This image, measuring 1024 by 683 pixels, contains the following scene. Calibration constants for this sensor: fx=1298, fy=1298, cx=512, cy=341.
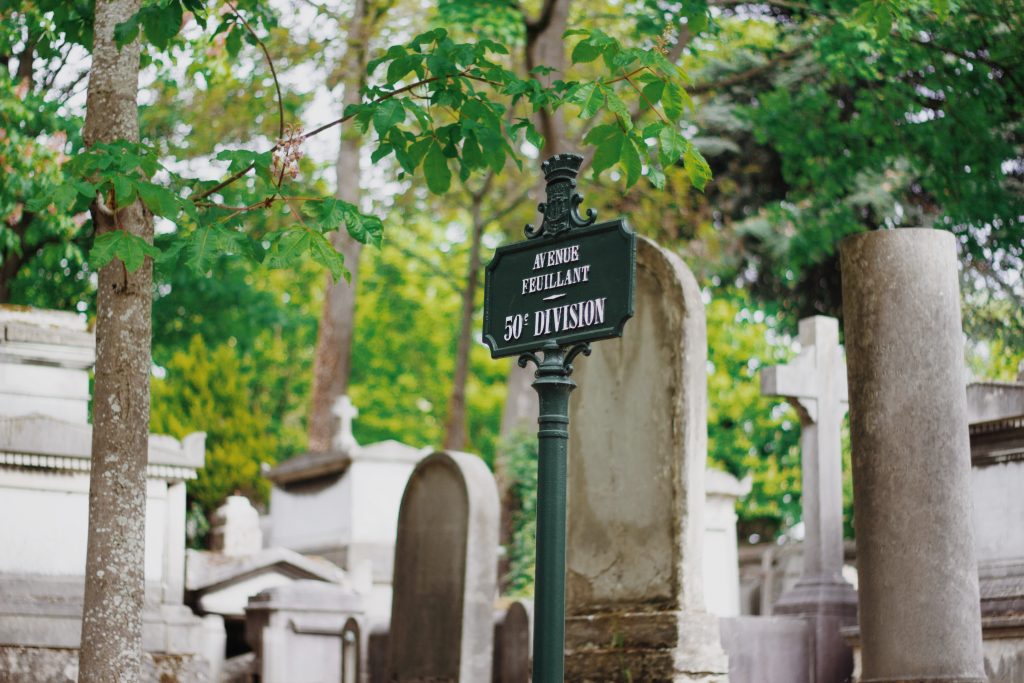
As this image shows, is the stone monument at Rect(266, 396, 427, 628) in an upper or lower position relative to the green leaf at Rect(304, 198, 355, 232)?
lower

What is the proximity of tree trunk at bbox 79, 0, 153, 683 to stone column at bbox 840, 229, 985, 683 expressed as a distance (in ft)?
12.1

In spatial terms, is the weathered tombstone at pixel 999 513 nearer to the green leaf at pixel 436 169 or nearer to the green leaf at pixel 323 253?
the green leaf at pixel 436 169

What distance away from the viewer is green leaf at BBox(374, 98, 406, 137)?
19.4 ft

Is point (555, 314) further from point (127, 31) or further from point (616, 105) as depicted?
point (127, 31)

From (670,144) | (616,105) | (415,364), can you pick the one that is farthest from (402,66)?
(415,364)

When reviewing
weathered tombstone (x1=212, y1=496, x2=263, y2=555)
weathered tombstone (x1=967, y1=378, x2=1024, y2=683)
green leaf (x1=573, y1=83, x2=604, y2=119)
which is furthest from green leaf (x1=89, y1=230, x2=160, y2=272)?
weathered tombstone (x1=212, y1=496, x2=263, y2=555)

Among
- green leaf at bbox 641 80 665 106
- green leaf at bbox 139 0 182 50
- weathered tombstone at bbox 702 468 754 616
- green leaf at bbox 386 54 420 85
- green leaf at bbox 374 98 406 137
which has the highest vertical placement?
green leaf at bbox 139 0 182 50

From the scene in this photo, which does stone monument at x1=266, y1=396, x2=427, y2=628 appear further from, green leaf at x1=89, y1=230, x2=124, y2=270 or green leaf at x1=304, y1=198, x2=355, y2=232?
green leaf at x1=89, y1=230, x2=124, y2=270

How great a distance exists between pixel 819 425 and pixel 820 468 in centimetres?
42

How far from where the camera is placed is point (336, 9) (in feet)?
58.5

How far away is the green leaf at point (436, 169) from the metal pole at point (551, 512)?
78.1 inches

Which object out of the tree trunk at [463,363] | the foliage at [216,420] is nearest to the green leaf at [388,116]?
the foliage at [216,420]

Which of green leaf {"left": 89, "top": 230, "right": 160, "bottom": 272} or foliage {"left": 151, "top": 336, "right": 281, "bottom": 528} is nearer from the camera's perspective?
green leaf {"left": 89, "top": 230, "right": 160, "bottom": 272}

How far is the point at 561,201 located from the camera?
455 cm
